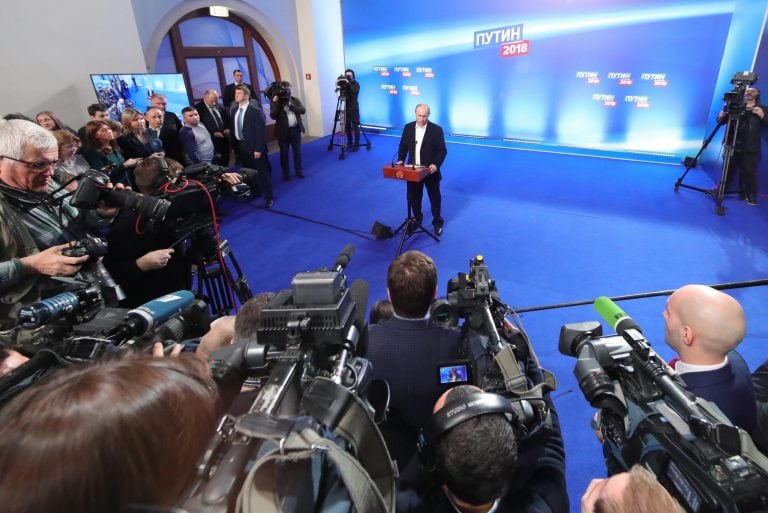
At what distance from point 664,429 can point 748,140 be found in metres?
5.45

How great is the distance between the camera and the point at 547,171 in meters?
6.57

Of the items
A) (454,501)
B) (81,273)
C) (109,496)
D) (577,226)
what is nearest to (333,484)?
(109,496)

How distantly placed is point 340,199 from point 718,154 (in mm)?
5218

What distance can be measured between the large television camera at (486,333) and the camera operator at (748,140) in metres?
4.64

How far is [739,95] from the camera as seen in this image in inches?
172

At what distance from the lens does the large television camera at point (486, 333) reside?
121cm

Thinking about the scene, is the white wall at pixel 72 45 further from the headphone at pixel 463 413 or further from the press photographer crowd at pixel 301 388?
the headphone at pixel 463 413

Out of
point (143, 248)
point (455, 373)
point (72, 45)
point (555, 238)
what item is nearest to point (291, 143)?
point (72, 45)

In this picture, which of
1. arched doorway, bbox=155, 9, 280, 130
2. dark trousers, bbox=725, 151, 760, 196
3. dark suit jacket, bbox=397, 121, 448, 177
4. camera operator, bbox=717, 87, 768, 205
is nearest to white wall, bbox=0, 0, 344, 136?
arched doorway, bbox=155, 9, 280, 130

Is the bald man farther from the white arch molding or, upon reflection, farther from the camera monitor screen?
the white arch molding

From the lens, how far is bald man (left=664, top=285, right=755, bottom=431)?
4.41ft

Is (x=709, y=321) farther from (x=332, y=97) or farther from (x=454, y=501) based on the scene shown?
(x=332, y=97)

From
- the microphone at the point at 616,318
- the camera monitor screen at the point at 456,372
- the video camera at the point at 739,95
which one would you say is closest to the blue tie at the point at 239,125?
the camera monitor screen at the point at 456,372

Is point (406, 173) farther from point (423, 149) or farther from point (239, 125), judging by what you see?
point (239, 125)
